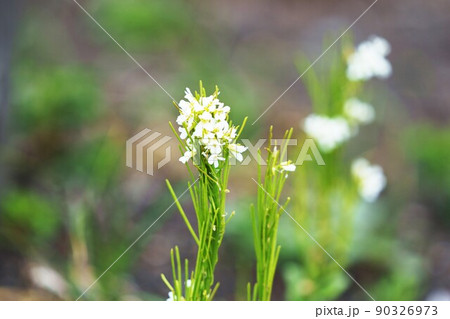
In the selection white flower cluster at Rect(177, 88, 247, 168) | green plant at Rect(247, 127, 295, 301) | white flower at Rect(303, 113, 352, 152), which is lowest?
green plant at Rect(247, 127, 295, 301)

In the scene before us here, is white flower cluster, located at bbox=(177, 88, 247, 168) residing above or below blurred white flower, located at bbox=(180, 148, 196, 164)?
above

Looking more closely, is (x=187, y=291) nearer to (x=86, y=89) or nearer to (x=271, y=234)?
(x=271, y=234)

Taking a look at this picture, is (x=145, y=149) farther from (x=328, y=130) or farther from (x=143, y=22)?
(x=328, y=130)

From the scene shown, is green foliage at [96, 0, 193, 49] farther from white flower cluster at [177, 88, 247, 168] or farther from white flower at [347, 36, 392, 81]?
white flower cluster at [177, 88, 247, 168]

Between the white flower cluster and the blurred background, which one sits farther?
the blurred background

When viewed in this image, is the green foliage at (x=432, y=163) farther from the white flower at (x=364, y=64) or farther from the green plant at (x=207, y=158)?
the green plant at (x=207, y=158)

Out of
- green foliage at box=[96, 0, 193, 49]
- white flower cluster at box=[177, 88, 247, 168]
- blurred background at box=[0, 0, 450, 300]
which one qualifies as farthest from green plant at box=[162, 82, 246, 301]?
green foliage at box=[96, 0, 193, 49]

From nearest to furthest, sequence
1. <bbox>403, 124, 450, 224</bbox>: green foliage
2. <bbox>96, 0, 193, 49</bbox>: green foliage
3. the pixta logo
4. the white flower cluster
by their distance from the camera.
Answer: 1. the white flower cluster
2. <bbox>403, 124, 450, 224</bbox>: green foliage
3. the pixta logo
4. <bbox>96, 0, 193, 49</bbox>: green foliage

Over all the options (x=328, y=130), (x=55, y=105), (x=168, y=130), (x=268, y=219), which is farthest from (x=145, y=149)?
(x=268, y=219)
